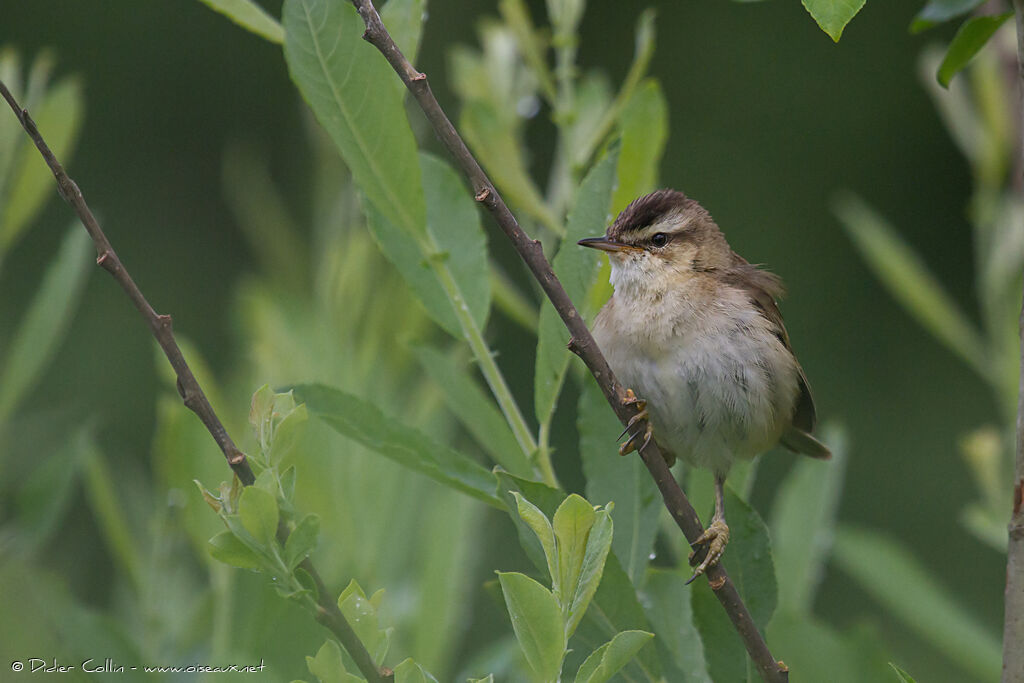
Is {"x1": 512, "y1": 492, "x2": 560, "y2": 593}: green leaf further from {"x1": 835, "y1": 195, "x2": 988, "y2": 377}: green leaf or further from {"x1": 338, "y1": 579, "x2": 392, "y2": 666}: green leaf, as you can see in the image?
{"x1": 835, "y1": 195, "x2": 988, "y2": 377}: green leaf

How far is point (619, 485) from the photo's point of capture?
1.42 meters

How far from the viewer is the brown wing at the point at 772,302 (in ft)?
7.43

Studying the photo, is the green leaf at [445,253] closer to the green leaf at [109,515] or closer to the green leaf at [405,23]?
the green leaf at [405,23]

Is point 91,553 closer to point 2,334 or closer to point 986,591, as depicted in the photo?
point 2,334

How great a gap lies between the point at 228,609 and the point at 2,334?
1208 mm

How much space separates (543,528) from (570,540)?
26 mm

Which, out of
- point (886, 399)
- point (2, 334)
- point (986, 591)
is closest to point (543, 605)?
point (2, 334)

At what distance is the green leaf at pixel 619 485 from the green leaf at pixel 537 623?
399mm

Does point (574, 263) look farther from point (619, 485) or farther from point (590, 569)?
point (590, 569)

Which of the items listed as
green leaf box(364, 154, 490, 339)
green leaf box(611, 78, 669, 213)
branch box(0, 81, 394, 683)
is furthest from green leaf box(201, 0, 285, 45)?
green leaf box(611, 78, 669, 213)

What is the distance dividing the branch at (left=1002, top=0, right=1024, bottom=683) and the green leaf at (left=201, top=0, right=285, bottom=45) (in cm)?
80

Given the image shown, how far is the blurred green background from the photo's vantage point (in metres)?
5.65

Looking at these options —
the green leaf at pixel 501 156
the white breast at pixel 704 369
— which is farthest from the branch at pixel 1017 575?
the white breast at pixel 704 369

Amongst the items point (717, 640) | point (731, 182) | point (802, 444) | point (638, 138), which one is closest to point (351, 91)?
point (638, 138)
